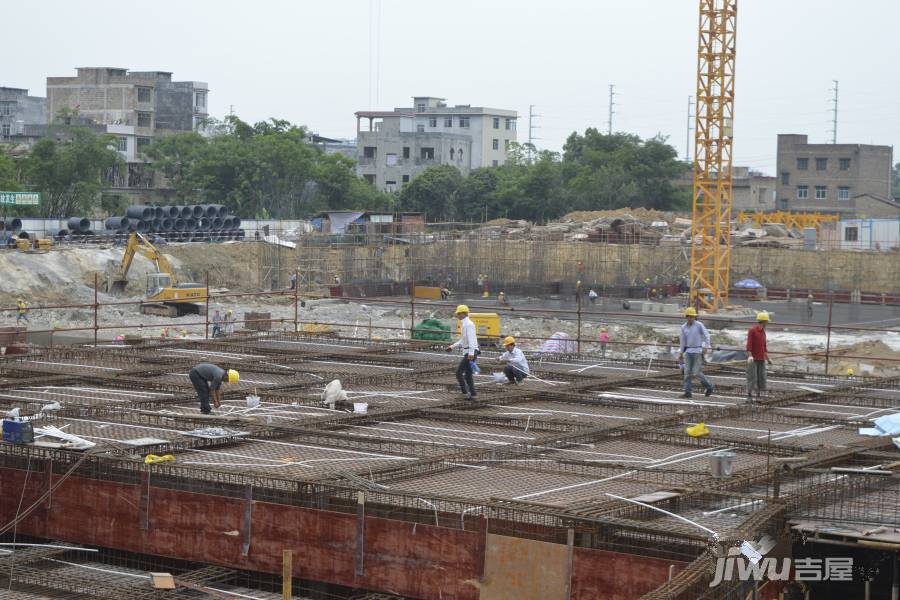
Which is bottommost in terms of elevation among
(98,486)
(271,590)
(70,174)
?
(271,590)

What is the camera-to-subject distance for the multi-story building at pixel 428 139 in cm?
9250

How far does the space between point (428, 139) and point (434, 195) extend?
42.5 ft

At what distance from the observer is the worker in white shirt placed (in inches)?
649

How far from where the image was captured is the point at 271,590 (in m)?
11.5

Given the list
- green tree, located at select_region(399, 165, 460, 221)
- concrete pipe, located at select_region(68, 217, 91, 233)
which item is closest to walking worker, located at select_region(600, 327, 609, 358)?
concrete pipe, located at select_region(68, 217, 91, 233)

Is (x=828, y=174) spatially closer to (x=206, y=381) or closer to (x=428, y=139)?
(x=428, y=139)

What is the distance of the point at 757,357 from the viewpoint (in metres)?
17.7

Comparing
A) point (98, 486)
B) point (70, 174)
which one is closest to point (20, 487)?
point (98, 486)

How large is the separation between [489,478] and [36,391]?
8439 mm

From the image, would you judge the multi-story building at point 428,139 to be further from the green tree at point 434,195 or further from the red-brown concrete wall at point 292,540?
the red-brown concrete wall at point 292,540

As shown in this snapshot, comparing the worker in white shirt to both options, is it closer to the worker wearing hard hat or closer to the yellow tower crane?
the worker wearing hard hat

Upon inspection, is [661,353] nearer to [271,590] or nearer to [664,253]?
[271,590]

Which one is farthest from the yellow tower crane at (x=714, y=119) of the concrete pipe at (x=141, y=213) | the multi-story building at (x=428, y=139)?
the multi-story building at (x=428, y=139)

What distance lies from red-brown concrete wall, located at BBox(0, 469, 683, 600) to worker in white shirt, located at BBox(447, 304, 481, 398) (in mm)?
5647
